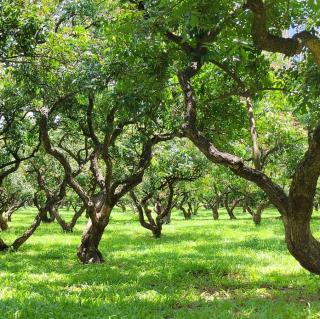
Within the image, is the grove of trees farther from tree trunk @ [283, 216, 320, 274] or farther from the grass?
the grass

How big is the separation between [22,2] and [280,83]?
622 centimetres

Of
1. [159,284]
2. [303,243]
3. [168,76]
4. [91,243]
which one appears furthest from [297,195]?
[91,243]

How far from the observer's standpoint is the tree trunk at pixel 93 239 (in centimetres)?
1437

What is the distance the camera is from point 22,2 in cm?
1053

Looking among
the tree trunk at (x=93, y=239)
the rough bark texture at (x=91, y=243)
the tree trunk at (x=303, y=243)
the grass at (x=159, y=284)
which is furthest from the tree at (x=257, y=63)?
the rough bark texture at (x=91, y=243)

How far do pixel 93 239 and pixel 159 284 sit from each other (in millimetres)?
4098

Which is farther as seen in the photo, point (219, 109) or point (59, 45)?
point (219, 109)

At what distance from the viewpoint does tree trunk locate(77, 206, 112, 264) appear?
14367mm

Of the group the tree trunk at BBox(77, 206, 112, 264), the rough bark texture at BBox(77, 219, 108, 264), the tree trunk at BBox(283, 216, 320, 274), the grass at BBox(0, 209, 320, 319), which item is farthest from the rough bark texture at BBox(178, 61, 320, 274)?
the rough bark texture at BBox(77, 219, 108, 264)

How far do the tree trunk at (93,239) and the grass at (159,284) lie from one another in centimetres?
42

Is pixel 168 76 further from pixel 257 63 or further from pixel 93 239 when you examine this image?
pixel 93 239

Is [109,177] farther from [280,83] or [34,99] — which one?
[280,83]

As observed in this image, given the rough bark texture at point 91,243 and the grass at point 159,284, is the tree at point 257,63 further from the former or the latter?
the rough bark texture at point 91,243

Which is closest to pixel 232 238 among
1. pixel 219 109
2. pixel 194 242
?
pixel 194 242
